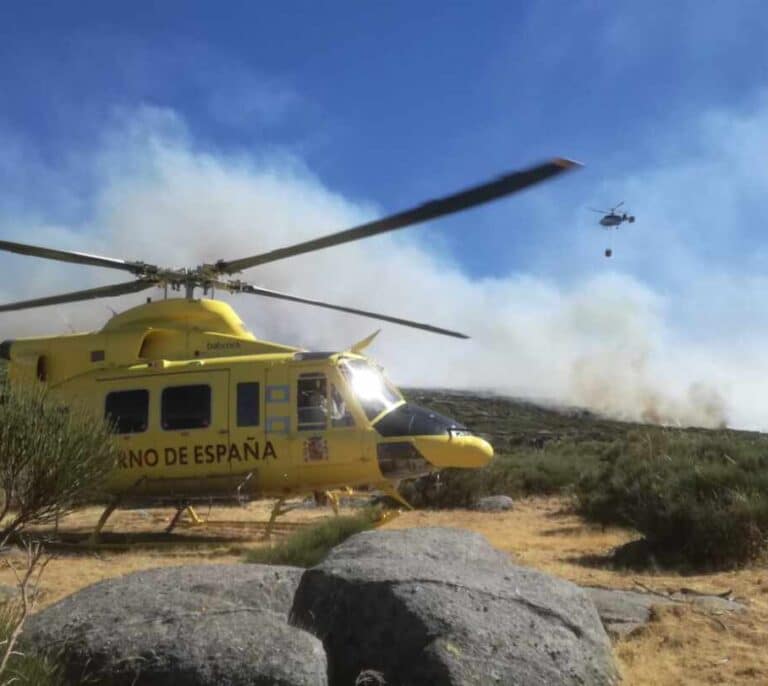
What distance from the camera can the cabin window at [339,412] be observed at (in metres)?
11.3

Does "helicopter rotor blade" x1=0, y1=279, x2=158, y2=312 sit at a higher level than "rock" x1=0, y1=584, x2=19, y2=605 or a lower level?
higher

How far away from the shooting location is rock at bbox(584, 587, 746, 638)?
616 cm

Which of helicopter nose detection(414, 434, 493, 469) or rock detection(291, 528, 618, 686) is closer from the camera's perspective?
rock detection(291, 528, 618, 686)

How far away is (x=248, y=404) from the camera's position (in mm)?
11547

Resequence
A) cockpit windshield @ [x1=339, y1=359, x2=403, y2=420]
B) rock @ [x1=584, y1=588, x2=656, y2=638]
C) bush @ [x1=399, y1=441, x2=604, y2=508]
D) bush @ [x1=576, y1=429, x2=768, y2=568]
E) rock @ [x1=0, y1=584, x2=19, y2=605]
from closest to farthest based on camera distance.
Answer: rock @ [x1=0, y1=584, x2=19, y2=605]
rock @ [x1=584, y1=588, x2=656, y2=638]
bush @ [x1=576, y1=429, x2=768, y2=568]
cockpit windshield @ [x1=339, y1=359, x2=403, y2=420]
bush @ [x1=399, y1=441, x2=604, y2=508]

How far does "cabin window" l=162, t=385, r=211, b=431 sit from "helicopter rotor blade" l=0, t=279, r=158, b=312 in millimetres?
1508

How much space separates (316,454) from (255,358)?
1.66 metres

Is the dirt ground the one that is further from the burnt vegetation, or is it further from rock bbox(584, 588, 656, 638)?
the burnt vegetation

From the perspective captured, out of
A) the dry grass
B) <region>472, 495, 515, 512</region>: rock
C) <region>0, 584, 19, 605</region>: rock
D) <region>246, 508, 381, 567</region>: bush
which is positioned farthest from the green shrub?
<region>472, 495, 515, 512</region>: rock

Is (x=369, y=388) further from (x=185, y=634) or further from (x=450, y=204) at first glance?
(x=185, y=634)

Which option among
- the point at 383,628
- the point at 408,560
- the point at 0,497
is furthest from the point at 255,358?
the point at 383,628

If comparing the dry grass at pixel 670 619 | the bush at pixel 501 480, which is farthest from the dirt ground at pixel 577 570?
the bush at pixel 501 480

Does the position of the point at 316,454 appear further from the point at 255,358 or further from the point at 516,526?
the point at 516,526

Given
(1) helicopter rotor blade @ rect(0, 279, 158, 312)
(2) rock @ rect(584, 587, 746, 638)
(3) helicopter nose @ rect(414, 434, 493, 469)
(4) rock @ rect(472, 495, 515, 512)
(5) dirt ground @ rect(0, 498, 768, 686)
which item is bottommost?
(4) rock @ rect(472, 495, 515, 512)
